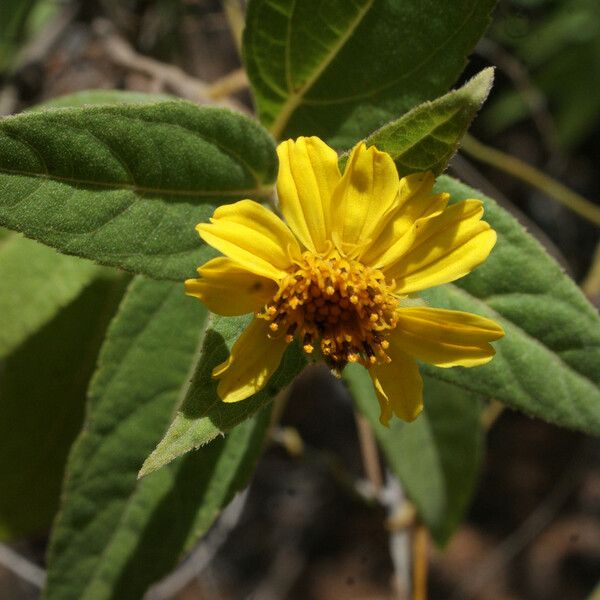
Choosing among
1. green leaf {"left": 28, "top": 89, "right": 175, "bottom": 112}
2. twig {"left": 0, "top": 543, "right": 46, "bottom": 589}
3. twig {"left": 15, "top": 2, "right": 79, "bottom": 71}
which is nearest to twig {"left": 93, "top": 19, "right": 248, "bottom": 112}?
twig {"left": 15, "top": 2, "right": 79, "bottom": 71}

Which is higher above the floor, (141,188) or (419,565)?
(141,188)

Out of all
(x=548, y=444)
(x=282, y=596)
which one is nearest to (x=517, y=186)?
(x=548, y=444)

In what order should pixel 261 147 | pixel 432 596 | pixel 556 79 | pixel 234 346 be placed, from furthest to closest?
pixel 432 596
pixel 556 79
pixel 261 147
pixel 234 346

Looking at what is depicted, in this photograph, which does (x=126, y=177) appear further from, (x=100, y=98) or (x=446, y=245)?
(x=100, y=98)

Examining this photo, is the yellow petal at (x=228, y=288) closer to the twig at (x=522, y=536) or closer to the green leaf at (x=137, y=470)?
the green leaf at (x=137, y=470)

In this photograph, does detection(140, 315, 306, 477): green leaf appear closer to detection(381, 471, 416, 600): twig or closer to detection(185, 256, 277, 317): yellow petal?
detection(185, 256, 277, 317): yellow petal

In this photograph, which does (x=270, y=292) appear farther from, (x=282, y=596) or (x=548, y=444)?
(x=548, y=444)

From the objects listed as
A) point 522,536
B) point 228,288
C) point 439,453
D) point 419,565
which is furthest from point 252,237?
point 522,536
